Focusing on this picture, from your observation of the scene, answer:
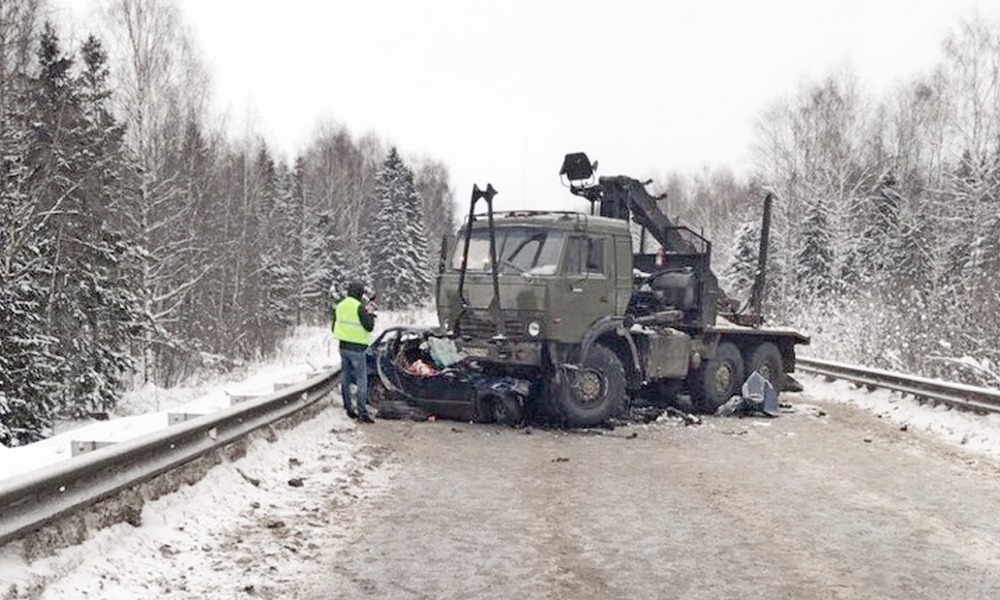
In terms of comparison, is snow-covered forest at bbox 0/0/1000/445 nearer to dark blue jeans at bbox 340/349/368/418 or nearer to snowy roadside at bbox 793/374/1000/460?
snowy roadside at bbox 793/374/1000/460

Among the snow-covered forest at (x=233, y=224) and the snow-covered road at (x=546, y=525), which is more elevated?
the snow-covered forest at (x=233, y=224)

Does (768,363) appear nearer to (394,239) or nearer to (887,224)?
(887,224)

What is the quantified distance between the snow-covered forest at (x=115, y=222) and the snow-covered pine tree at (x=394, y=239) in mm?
17320

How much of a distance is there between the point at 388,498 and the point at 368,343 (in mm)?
3563

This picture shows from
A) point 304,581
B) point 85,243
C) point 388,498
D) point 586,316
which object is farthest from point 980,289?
point 85,243

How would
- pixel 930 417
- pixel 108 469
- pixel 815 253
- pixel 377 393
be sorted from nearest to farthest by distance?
pixel 108 469, pixel 377 393, pixel 930 417, pixel 815 253

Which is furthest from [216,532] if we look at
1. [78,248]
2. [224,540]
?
[78,248]

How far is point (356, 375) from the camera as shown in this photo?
9.75 meters

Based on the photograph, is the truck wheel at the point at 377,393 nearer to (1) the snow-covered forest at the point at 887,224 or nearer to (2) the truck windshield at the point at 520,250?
(2) the truck windshield at the point at 520,250

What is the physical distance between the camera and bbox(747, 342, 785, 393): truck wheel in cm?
1362

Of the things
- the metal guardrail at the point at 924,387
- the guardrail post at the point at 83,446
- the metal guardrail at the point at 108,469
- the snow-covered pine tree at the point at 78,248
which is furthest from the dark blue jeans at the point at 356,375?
the snow-covered pine tree at the point at 78,248

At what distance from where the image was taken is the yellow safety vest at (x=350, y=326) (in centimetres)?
951

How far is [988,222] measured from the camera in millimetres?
27781

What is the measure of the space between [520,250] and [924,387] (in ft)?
21.0
